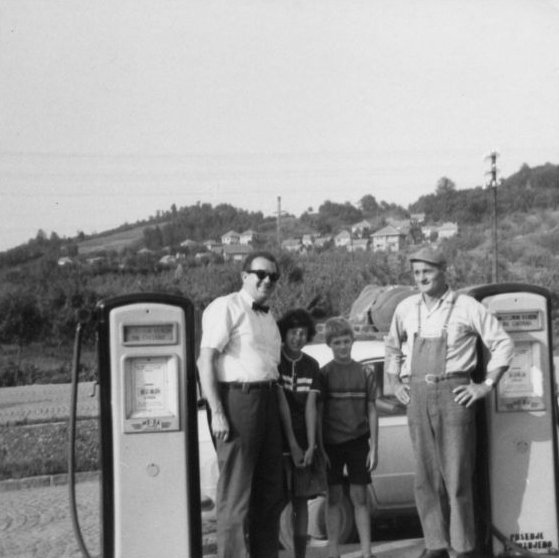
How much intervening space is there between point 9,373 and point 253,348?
96.3ft

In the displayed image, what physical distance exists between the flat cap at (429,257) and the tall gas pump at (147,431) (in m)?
1.48

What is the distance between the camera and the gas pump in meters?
5.83

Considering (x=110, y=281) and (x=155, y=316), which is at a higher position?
(x=110, y=281)

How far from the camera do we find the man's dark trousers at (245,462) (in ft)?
17.5

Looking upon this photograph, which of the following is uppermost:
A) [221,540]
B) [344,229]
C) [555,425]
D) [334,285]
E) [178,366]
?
[344,229]

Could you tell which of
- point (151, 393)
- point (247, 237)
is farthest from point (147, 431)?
point (247, 237)

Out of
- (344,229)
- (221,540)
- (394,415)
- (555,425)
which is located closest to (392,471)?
(394,415)

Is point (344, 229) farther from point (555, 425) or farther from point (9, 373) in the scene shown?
point (555, 425)

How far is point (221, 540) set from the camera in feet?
17.6

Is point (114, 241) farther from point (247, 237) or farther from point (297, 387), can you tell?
point (297, 387)

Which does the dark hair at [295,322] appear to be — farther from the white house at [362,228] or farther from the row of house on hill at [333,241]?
the white house at [362,228]

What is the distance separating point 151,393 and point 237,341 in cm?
62

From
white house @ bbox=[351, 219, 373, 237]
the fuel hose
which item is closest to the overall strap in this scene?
the fuel hose

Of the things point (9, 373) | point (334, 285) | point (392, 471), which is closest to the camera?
point (392, 471)
